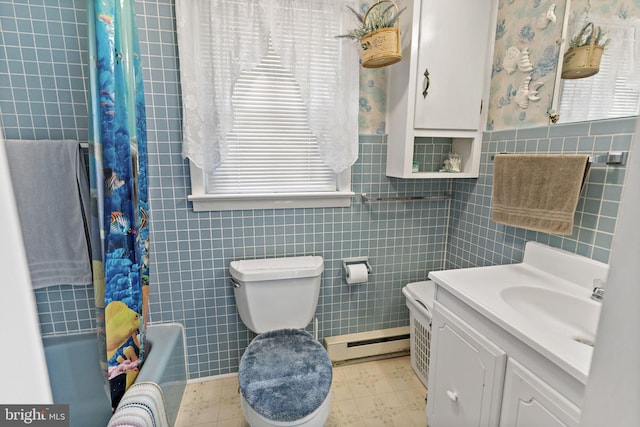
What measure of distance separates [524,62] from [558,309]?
108 centimetres

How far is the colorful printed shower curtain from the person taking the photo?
1001mm

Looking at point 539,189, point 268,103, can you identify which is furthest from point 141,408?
point 539,189

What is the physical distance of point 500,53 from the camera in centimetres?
148

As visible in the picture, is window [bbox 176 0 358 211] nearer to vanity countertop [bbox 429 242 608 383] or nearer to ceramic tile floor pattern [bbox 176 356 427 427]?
vanity countertop [bbox 429 242 608 383]

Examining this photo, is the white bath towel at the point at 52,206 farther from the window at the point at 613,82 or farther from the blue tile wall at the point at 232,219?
the window at the point at 613,82

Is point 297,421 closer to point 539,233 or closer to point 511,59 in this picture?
point 539,233

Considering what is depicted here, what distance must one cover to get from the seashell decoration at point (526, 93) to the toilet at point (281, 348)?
4.06 ft

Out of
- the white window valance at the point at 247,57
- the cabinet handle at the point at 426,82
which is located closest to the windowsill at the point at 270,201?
the white window valance at the point at 247,57

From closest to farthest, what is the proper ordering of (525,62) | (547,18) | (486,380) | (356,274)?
(486,380), (547,18), (525,62), (356,274)

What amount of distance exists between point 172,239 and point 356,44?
1.39m

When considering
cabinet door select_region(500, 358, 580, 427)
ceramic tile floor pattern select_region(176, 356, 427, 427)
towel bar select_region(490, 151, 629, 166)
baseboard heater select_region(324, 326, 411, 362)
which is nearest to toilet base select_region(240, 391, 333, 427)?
ceramic tile floor pattern select_region(176, 356, 427, 427)

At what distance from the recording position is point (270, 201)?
1616 millimetres

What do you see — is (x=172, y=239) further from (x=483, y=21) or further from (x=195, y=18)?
(x=483, y=21)

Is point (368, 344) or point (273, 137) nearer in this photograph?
point (273, 137)
